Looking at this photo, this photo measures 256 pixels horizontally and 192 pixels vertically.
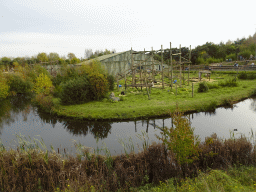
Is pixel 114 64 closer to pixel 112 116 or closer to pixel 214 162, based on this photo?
pixel 112 116

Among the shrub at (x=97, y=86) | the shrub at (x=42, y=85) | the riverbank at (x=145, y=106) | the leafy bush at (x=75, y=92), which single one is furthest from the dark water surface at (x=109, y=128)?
the shrub at (x=42, y=85)

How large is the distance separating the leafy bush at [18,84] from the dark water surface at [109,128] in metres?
11.1

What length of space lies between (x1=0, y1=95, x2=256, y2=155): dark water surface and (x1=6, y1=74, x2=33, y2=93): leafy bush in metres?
11.1

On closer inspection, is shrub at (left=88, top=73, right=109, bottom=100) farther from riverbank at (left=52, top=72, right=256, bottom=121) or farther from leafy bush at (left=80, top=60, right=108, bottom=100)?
riverbank at (left=52, top=72, right=256, bottom=121)

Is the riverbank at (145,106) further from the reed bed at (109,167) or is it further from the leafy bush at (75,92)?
the reed bed at (109,167)

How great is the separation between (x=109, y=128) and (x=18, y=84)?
19970 millimetres

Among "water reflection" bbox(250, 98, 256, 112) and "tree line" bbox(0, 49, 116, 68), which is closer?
"water reflection" bbox(250, 98, 256, 112)

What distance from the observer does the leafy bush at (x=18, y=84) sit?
25.6 meters

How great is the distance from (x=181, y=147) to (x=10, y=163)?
6561mm

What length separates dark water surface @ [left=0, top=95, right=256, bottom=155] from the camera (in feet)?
34.3

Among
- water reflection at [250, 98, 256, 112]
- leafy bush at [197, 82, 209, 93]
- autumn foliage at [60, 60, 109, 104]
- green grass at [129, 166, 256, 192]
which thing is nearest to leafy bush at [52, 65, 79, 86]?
autumn foliage at [60, 60, 109, 104]

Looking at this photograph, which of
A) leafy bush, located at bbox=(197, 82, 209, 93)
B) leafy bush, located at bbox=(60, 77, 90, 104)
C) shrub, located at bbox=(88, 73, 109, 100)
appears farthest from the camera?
leafy bush, located at bbox=(197, 82, 209, 93)

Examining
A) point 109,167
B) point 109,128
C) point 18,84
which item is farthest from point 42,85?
point 109,167

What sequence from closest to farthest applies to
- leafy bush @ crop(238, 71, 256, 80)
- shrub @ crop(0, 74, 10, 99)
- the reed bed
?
1. the reed bed
2. shrub @ crop(0, 74, 10, 99)
3. leafy bush @ crop(238, 71, 256, 80)
